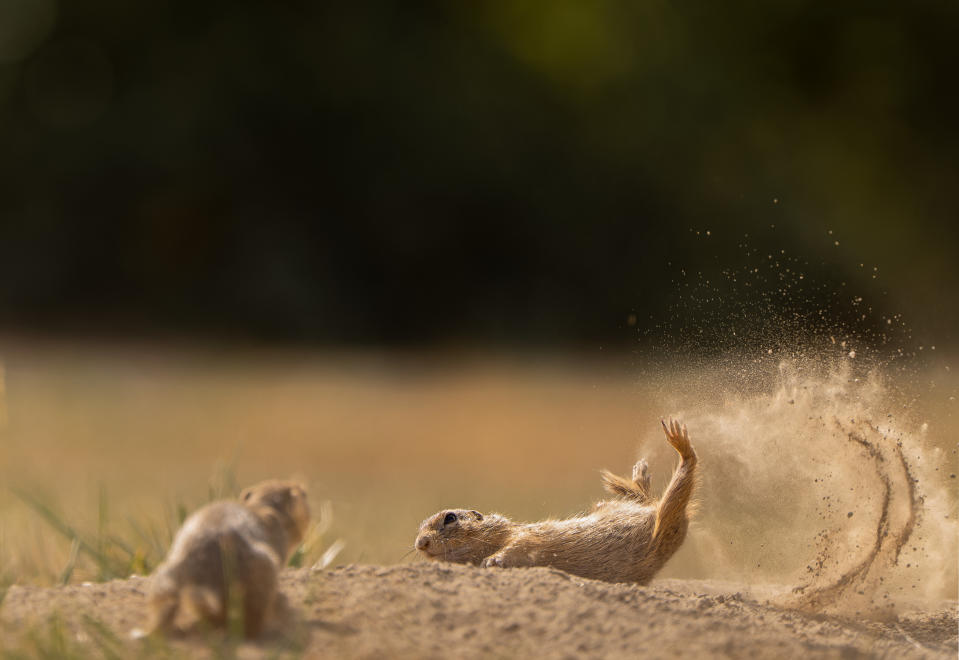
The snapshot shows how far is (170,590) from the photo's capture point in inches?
99.6

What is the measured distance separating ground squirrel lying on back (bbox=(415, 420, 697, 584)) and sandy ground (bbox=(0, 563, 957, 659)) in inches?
16.7

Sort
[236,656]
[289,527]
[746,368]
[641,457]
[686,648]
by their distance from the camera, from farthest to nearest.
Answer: [641,457] < [746,368] < [289,527] < [686,648] < [236,656]

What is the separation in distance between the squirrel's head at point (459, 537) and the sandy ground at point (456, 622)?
58cm

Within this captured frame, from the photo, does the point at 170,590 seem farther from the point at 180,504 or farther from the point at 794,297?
the point at 794,297

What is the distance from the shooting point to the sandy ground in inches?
99.3

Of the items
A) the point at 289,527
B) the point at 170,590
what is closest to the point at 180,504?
the point at 289,527

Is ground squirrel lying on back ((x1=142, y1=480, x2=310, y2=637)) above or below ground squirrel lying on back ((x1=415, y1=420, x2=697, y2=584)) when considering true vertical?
below

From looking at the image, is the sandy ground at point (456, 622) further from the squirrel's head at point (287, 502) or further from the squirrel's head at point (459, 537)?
the squirrel's head at point (459, 537)

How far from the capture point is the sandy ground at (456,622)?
8.27 ft

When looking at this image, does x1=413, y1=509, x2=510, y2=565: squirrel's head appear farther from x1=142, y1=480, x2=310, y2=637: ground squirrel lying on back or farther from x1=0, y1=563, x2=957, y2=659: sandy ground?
x1=142, y1=480, x2=310, y2=637: ground squirrel lying on back

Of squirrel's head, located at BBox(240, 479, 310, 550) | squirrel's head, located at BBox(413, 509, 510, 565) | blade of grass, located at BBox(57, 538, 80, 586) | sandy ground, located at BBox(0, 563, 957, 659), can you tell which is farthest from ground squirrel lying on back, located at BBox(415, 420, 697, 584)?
blade of grass, located at BBox(57, 538, 80, 586)

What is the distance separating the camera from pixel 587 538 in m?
3.77

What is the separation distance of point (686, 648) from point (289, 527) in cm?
103

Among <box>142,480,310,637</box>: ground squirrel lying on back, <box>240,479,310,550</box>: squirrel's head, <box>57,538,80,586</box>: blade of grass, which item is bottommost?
<box>57,538,80,586</box>: blade of grass
